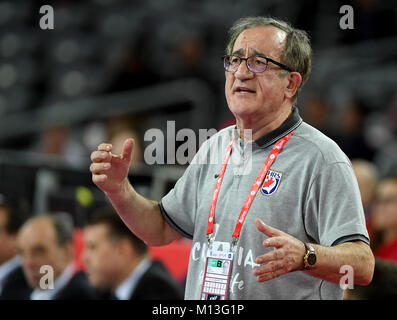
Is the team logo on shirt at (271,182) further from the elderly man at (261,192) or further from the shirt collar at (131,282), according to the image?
the shirt collar at (131,282)

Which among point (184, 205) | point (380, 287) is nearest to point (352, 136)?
point (380, 287)

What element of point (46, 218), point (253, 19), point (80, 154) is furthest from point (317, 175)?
point (80, 154)

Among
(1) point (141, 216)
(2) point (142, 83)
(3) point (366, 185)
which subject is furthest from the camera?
(2) point (142, 83)

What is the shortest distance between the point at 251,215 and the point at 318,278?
1.05 feet

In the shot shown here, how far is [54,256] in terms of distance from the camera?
461 centimetres

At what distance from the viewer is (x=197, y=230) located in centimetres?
261

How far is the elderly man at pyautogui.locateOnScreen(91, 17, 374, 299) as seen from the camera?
2.31 m

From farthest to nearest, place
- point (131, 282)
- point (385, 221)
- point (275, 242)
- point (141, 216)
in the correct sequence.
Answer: point (385, 221), point (131, 282), point (141, 216), point (275, 242)

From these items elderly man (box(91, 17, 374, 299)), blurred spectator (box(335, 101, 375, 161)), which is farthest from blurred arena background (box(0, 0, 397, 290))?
elderly man (box(91, 17, 374, 299))

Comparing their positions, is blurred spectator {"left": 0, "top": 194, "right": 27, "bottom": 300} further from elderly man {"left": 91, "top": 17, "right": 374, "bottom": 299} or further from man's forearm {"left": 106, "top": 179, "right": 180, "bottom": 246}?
elderly man {"left": 91, "top": 17, "right": 374, "bottom": 299}

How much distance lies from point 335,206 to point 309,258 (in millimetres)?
268

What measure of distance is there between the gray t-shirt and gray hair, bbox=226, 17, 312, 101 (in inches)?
7.2

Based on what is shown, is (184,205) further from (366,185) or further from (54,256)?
(366,185)
